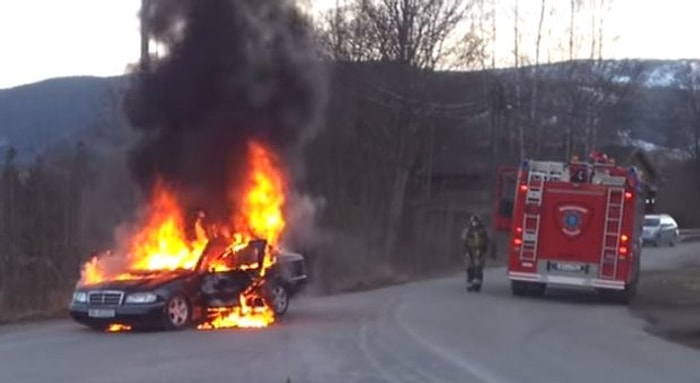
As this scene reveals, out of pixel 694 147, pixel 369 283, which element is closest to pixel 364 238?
pixel 369 283

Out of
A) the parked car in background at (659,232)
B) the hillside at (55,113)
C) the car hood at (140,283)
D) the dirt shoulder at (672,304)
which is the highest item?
the hillside at (55,113)

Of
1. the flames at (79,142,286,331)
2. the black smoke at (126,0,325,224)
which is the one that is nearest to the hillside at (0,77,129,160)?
the black smoke at (126,0,325,224)

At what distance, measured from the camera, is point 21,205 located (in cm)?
2588

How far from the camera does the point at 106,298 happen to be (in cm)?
1861

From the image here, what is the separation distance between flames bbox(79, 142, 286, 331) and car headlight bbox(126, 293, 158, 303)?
707 mm

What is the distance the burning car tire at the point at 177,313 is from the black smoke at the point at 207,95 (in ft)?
11.5

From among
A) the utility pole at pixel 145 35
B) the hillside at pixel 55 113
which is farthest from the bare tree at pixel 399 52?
the utility pole at pixel 145 35

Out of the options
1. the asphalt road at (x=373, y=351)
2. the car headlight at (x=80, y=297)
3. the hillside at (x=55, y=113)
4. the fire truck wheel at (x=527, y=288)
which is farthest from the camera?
the hillside at (x=55, y=113)

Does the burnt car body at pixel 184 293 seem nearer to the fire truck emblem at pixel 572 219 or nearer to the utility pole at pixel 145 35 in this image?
the utility pole at pixel 145 35

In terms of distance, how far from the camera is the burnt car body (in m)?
18.5

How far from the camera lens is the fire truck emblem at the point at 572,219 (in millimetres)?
28031

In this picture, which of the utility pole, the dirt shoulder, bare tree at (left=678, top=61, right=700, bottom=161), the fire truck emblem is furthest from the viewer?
bare tree at (left=678, top=61, right=700, bottom=161)

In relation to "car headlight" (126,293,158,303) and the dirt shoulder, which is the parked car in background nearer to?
the dirt shoulder

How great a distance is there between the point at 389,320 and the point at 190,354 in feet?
21.5
